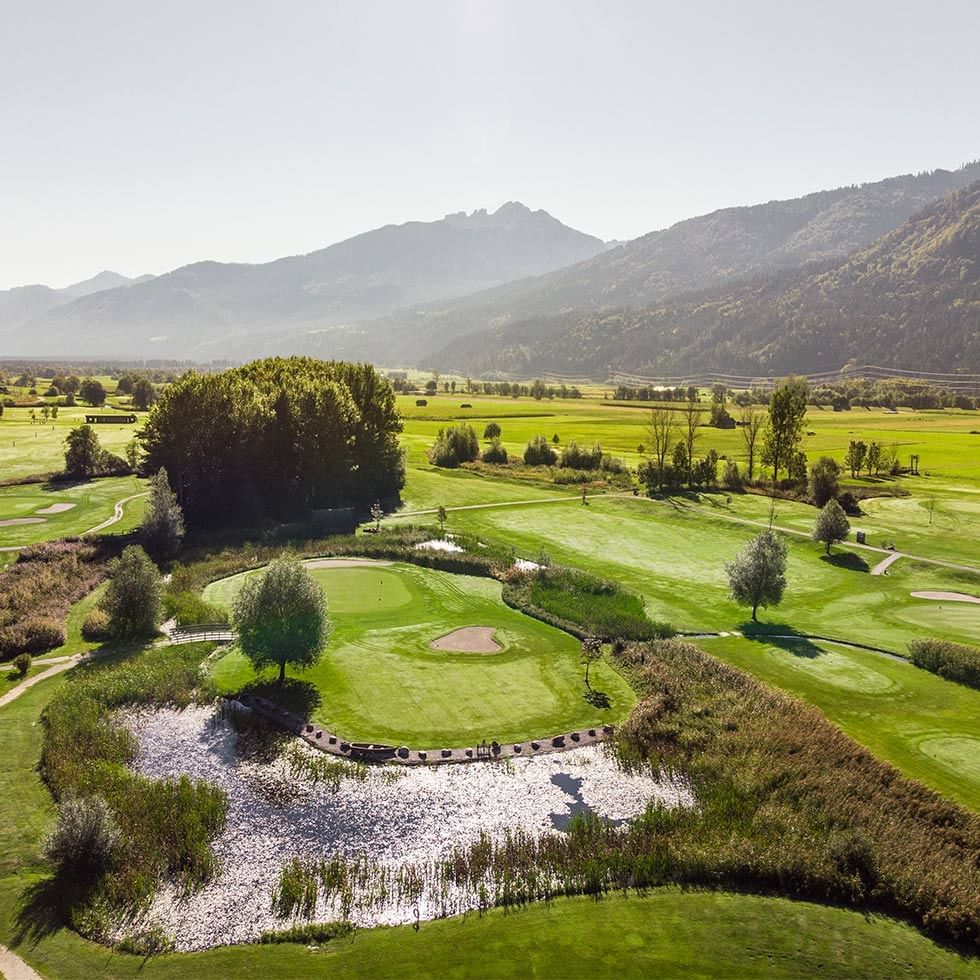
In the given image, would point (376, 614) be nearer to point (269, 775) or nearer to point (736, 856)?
point (269, 775)

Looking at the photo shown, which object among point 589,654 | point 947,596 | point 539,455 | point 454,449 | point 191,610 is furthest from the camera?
point 539,455

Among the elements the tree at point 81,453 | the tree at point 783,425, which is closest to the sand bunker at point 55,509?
the tree at point 81,453

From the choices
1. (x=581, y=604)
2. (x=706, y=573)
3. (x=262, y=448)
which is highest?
(x=262, y=448)

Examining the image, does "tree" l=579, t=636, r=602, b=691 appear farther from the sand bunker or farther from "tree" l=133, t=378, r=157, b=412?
"tree" l=133, t=378, r=157, b=412

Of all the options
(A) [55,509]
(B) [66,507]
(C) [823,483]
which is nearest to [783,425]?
(C) [823,483]

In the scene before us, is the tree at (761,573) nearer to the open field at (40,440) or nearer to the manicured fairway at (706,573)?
the manicured fairway at (706,573)

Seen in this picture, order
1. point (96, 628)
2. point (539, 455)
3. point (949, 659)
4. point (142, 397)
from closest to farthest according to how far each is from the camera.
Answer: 1. point (949, 659)
2. point (96, 628)
3. point (539, 455)
4. point (142, 397)

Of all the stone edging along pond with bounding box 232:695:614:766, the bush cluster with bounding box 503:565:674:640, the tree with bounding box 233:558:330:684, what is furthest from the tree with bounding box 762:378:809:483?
the tree with bounding box 233:558:330:684

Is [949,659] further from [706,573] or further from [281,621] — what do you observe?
[281,621]
